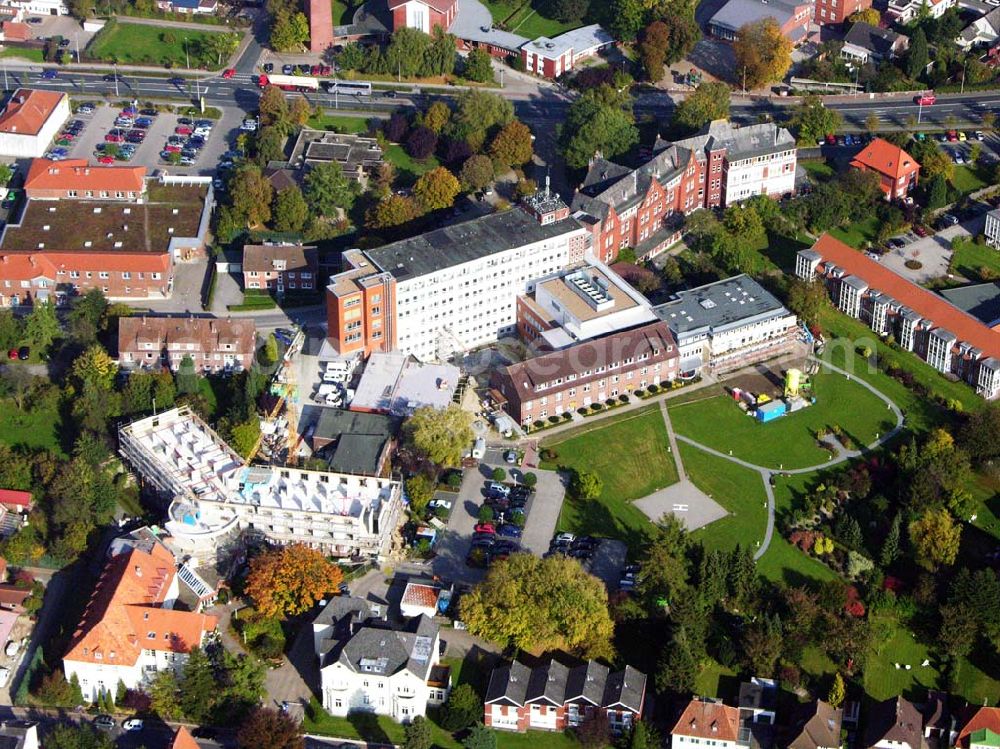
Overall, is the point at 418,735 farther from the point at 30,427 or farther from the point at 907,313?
the point at 907,313

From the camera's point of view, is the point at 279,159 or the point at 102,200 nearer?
the point at 102,200

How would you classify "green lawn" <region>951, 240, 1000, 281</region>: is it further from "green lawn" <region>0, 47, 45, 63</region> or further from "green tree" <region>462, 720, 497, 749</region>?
"green lawn" <region>0, 47, 45, 63</region>

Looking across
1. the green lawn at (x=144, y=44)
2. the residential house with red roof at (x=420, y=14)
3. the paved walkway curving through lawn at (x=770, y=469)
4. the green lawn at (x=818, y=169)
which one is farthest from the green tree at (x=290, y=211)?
the green lawn at (x=818, y=169)

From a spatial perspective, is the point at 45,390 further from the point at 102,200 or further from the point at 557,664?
the point at 557,664

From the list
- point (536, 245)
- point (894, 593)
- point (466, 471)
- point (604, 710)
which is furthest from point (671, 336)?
point (604, 710)

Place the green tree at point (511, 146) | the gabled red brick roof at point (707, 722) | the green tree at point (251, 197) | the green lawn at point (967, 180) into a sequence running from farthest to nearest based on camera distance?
the green lawn at point (967, 180) → the green tree at point (511, 146) → the green tree at point (251, 197) → the gabled red brick roof at point (707, 722)

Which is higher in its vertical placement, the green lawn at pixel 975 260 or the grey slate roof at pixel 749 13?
the grey slate roof at pixel 749 13

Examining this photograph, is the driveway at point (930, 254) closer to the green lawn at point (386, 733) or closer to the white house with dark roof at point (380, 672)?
the green lawn at point (386, 733)
